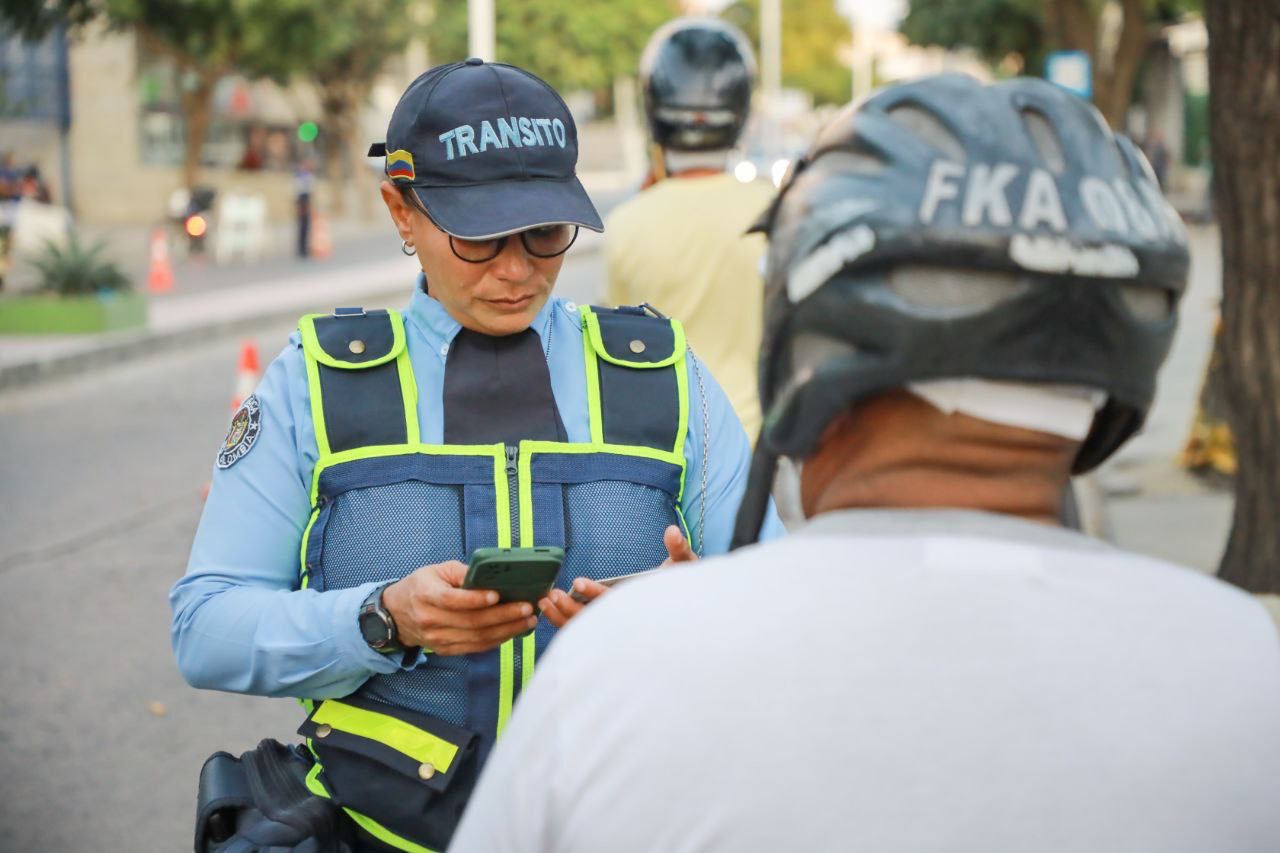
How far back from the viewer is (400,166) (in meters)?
2.44

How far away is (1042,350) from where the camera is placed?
1.37 meters

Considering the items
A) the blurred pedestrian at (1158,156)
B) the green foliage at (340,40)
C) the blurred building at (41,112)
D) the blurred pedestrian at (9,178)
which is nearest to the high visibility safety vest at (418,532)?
the green foliage at (340,40)

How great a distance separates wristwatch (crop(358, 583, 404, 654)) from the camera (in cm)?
213

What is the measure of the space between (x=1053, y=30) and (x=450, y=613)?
32177 mm

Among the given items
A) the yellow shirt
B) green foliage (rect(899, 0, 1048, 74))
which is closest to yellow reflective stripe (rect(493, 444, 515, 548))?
the yellow shirt

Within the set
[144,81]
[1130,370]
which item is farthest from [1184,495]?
[144,81]

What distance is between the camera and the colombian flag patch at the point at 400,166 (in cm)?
242

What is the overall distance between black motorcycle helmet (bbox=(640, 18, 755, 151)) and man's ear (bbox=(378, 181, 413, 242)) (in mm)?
2324

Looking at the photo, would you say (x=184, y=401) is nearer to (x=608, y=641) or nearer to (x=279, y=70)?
(x=608, y=641)

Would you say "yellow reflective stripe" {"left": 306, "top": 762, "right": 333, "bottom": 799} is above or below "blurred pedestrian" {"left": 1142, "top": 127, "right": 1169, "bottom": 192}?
below

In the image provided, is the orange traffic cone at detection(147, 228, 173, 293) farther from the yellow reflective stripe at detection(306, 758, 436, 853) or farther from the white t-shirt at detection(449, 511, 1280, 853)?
the white t-shirt at detection(449, 511, 1280, 853)

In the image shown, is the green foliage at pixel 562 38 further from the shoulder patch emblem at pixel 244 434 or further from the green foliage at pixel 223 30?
the shoulder patch emblem at pixel 244 434

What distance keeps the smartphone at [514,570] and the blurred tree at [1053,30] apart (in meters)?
29.4

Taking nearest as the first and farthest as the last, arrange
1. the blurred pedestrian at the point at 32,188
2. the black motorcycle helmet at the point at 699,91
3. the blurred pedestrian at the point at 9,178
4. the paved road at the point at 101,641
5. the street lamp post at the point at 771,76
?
the black motorcycle helmet at the point at 699,91, the paved road at the point at 101,641, the blurred pedestrian at the point at 9,178, the blurred pedestrian at the point at 32,188, the street lamp post at the point at 771,76
